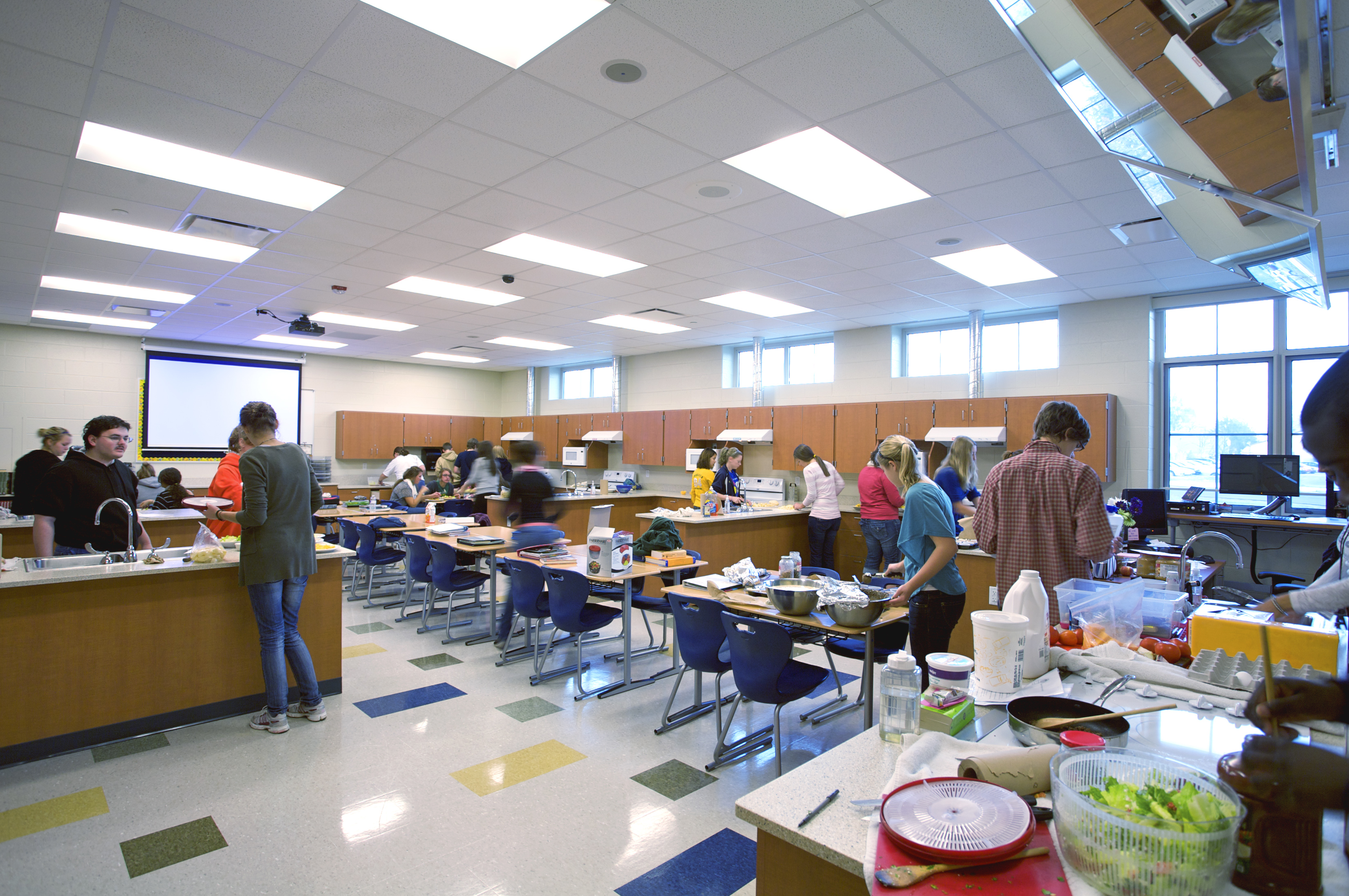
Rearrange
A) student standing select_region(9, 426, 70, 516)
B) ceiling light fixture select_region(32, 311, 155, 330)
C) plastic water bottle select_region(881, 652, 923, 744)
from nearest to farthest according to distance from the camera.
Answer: plastic water bottle select_region(881, 652, 923, 744) → student standing select_region(9, 426, 70, 516) → ceiling light fixture select_region(32, 311, 155, 330)

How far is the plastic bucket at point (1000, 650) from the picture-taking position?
1604mm

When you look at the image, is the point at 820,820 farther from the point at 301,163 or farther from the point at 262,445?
the point at 301,163

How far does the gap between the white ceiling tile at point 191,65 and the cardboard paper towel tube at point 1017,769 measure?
3504mm

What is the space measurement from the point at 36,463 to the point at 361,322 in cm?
354

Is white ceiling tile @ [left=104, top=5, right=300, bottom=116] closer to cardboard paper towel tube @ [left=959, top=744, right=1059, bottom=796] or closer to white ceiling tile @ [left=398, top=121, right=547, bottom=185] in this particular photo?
white ceiling tile @ [left=398, top=121, right=547, bottom=185]

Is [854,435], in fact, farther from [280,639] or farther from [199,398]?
[199,398]

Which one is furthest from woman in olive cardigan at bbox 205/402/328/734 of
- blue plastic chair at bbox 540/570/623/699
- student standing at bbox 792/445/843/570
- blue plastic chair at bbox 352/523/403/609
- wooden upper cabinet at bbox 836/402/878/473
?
wooden upper cabinet at bbox 836/402/878/473

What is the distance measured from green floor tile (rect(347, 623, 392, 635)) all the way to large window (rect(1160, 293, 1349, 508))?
755 centimetres

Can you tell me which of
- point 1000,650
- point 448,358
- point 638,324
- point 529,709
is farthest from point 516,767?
point 448,358

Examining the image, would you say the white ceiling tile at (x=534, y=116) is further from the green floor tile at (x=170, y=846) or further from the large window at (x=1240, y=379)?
the large window at (x=1240, y=379)

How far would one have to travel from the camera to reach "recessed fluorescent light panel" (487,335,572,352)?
369 inches

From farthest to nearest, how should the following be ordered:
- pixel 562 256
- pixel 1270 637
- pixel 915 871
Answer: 1. pixel 562 256
2. pixel 1270 637
3. pixel 915 871

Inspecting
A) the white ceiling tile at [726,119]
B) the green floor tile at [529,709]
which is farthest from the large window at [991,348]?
the green floor tile at [529,709]

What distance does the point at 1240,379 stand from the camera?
20.4ft
